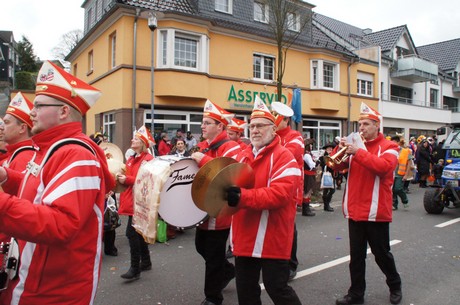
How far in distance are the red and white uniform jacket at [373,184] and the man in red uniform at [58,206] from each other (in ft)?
8.89

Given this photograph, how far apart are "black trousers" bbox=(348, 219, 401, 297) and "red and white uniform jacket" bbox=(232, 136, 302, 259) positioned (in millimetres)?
1341

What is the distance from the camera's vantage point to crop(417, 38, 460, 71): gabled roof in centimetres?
3806

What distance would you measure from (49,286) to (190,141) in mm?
12900

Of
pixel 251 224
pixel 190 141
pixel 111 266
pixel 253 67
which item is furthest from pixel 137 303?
pixel 253 67

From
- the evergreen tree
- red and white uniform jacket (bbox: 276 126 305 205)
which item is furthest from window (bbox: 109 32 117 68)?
the evergreen tree

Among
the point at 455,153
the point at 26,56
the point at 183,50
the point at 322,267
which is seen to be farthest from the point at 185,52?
the point at 26,56

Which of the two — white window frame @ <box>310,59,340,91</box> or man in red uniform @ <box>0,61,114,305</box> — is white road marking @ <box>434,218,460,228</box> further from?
white window frame @ <box>310,59,340,91</box>

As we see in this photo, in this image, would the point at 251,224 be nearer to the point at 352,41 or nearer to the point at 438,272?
the point at 438,272

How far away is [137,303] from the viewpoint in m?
4.16

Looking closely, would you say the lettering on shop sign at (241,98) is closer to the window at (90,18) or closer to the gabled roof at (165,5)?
the gabled roof at (165,5)

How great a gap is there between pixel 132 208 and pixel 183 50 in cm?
1245

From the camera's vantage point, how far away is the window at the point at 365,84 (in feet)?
81.3

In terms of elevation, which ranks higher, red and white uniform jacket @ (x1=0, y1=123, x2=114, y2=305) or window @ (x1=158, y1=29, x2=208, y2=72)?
window @ (x1=158, y1=29, x2=208, y2=72)

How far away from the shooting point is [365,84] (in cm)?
2533
